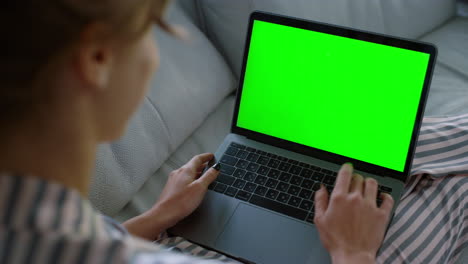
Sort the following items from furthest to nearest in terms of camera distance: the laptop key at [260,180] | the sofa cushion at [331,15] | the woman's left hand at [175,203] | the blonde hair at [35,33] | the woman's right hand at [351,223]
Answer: the sofa cushion at [331,15] < the laptop key at [260,180] < the woman's left hand at [175,203] < the woman's right hand at [351,223] < the blonde hair at [35,33]

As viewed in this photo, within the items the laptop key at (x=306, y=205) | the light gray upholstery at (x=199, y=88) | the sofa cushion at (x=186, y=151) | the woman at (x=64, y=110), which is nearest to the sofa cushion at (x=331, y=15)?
the light gray upholstery at (x=199, y=88)

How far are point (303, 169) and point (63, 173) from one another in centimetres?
59

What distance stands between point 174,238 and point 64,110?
0.52 m

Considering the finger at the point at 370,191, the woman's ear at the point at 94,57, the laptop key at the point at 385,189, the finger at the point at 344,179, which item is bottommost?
the laptop key at the point at 385,189

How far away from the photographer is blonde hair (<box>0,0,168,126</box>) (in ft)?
1.25

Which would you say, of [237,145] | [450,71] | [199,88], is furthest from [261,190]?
[450,71]

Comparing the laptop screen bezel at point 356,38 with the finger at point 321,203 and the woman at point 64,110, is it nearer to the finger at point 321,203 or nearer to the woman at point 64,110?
the finger at point 321,203

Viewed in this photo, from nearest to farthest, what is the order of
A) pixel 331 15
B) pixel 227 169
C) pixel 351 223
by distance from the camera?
pixel 351 223 → pixel 227 169 → pixel 331 15

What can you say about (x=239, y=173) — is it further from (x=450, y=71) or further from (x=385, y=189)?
(x=450, y=71)

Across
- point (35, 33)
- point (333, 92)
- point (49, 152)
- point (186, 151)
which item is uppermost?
point (35, 33)

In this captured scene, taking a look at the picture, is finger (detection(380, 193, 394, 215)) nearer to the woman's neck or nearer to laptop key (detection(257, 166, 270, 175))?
laptop key (detection(257, 166, 270, 175))

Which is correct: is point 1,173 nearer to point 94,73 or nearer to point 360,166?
point 94,73

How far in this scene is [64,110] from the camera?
44 centimetres

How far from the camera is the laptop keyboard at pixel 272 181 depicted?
36.7 inches
